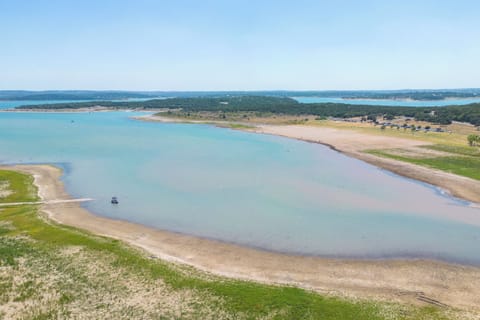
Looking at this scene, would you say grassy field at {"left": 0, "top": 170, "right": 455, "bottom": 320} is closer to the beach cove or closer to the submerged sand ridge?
the beach cove

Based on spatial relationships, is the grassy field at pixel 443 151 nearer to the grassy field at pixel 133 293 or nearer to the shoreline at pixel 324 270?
the shoreline at pixel 324 270

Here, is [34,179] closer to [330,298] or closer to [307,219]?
[307,219]

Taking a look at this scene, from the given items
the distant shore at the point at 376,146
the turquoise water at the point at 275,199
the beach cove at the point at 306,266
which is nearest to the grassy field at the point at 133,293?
the beach cove at the point at 306,266

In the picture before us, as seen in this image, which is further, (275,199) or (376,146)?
(376,146)

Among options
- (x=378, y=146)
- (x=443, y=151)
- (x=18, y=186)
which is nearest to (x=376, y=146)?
(x=378, y=146)

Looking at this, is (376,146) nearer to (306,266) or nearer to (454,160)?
(454,160)

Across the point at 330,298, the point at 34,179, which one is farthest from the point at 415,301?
the point at 34,179
